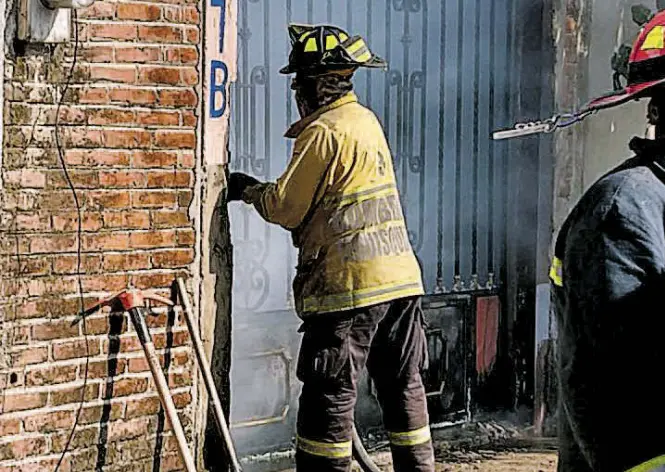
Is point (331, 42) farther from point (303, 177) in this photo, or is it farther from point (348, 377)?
point (348, 377)

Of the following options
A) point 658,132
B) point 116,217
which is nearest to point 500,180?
point 116,217

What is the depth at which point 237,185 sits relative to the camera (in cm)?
518

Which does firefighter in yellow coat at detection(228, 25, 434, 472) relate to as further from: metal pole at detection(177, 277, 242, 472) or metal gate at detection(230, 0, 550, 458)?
metal gate at detection(230, 0, 550, 458)

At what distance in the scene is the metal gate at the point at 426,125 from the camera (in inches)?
240

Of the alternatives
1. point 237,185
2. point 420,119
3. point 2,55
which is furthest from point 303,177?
point 420,119

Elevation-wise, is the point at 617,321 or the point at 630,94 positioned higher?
the point at 630,94

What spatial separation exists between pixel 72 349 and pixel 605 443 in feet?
8.91

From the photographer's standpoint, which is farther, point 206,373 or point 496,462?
point 496,462

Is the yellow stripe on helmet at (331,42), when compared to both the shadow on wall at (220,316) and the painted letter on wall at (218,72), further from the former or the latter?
the shadow on wall at (220,316)

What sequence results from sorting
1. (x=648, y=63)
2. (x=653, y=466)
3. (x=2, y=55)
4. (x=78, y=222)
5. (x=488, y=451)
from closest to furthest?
(x=653, y=466) → (x=648, y=63) → (x=2, y=55) → (x=78, y=222) → (x=488, y=451)

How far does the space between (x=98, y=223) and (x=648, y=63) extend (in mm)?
2627

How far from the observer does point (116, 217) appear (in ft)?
15.0

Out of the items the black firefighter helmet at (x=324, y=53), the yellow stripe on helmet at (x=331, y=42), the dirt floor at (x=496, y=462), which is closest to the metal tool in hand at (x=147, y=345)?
the black firefighter helmet at (x=324, y=53)

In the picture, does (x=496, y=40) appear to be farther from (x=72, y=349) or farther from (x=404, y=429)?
(x=72, y=349)
